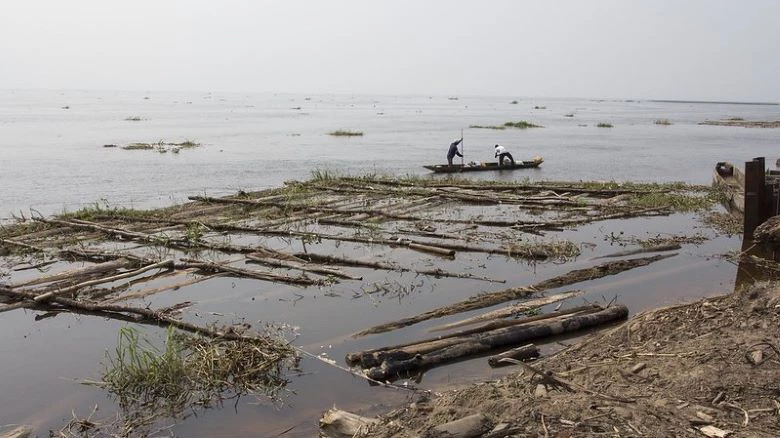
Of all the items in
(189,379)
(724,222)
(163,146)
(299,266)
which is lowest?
(189,379)

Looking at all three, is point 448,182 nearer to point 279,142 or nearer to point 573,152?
point 573,152

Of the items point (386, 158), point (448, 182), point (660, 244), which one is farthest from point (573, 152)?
point (660, 244)

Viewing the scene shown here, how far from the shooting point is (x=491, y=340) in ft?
23.2

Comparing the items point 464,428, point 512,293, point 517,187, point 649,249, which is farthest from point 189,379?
point 517,187

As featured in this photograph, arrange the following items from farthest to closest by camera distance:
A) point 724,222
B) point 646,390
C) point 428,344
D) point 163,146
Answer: point 163,146 → point 724,222 → point 428,344 → point 646,390

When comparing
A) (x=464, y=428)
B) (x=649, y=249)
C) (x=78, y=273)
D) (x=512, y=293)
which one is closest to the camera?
(x=464, y=428)

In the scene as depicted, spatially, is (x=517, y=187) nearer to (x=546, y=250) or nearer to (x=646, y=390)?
(x=546, y=250)

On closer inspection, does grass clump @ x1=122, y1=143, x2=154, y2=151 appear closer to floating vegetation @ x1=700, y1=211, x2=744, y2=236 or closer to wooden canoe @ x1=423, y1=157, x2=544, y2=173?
wooden canoe @ x1=423, y1=157, x2=544, y2=173

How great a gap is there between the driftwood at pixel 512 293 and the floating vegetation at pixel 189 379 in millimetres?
1639

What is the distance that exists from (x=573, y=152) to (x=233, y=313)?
33.7 meters

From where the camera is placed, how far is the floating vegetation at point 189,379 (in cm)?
615

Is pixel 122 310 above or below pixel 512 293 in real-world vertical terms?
above

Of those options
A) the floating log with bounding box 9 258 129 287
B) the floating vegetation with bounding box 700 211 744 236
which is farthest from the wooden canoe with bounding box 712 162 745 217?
the floating log with bounding box 9 258 129 287

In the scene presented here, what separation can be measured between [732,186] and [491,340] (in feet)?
45.7
